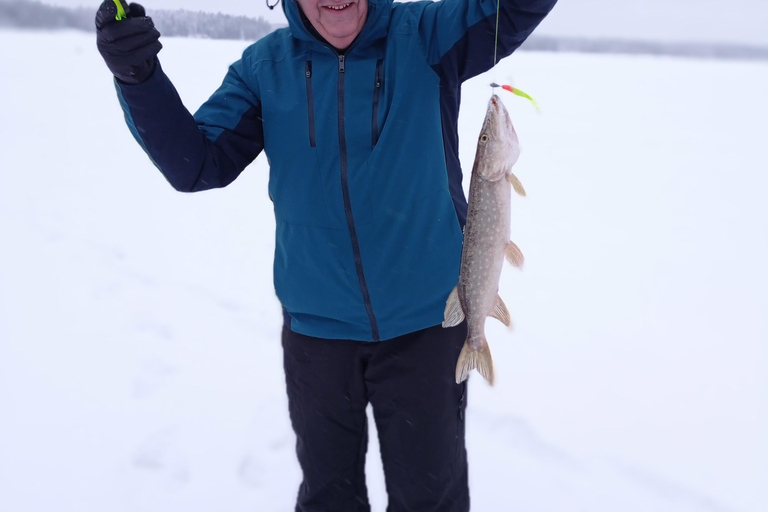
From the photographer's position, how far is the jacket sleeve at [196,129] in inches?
61.9

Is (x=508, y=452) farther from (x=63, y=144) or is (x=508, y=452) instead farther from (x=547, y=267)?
(x=63, y=144)

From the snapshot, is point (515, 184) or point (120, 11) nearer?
point (120, 11)

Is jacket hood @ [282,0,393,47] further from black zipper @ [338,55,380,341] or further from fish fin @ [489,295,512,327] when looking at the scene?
fish fin @ [489,295,512,327]

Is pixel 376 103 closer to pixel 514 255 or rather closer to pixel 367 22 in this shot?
pixel 367 22

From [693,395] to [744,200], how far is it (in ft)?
13.4

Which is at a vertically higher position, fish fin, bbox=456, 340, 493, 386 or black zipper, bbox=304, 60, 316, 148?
black zipper, bbox=304, 60, 316, 148

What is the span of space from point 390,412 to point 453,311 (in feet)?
1.52

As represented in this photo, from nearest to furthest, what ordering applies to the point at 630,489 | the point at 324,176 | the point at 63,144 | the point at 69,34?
the point at 324,176 → the point at 630,489 → the point at 63,144 → the point at 69,34

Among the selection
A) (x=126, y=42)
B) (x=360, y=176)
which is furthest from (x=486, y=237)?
(x=126, y=42)

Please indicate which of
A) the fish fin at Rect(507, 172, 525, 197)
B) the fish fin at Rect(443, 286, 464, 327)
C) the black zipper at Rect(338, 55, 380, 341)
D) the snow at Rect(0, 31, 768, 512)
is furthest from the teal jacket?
the snow at Rect(0, 31, 768, 512)

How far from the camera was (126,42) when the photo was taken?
57.4 inches

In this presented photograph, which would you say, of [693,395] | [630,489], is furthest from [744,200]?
[630,489]

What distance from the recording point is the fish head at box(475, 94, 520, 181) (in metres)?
1.45

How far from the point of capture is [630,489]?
2.54m
